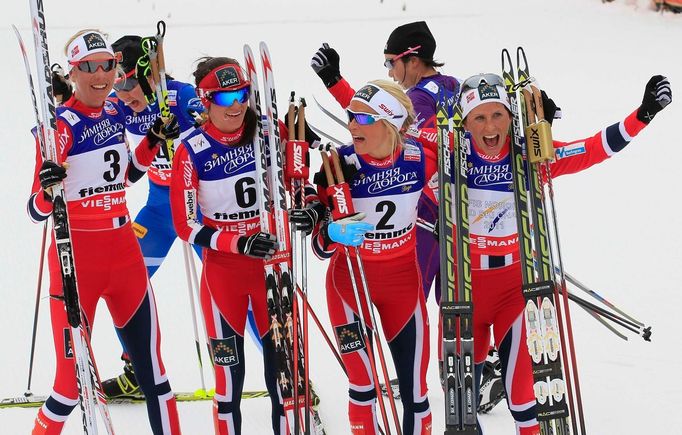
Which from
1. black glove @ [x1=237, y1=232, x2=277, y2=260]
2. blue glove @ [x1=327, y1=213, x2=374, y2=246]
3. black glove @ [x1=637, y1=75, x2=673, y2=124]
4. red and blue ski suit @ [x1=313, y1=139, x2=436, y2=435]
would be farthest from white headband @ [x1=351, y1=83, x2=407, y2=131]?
black glove @ [x1=637, y1=75, x2=673, y2=124]

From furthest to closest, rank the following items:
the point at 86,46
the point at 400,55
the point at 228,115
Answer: the point at 400,55 < the point at 86,46 < the point at 228,115

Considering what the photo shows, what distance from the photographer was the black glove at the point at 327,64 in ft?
14.2

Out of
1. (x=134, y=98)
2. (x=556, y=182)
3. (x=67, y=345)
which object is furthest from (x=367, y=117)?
(x=556, y=182)

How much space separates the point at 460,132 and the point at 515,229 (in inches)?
16.8

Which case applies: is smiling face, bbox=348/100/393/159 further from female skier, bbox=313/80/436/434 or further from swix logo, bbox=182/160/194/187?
swix logo, bbox=182/160/194/187

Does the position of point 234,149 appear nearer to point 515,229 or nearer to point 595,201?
point 515,229

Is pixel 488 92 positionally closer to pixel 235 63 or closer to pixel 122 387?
pixel 235 63

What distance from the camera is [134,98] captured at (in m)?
4.75

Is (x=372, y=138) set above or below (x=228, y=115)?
below

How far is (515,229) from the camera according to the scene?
3775 millimetres

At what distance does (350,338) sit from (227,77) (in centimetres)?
108

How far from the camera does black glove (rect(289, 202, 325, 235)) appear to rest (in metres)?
3.62

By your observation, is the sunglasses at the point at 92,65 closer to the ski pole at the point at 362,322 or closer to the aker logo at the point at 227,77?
the aker logo at the point at 227,77

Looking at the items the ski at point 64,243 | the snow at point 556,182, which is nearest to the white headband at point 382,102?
the ski at point 64,243
